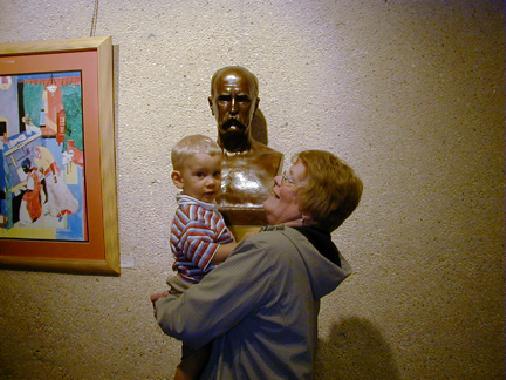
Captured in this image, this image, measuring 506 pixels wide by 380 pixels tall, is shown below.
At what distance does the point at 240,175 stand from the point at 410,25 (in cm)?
118

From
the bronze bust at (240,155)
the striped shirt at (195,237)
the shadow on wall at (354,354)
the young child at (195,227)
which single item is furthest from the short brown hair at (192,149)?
the shadow on wall at (354,354)

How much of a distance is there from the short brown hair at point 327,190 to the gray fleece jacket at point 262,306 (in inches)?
3.8

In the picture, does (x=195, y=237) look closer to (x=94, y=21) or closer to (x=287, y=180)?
(x=287, y=180)

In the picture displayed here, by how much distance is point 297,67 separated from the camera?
6.08ft

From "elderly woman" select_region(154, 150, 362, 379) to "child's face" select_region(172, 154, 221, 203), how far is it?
0.35 meters

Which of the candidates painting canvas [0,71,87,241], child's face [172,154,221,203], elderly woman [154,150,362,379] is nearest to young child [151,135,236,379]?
child's face [172,154,221,203]

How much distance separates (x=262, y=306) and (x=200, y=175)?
0.54 metres

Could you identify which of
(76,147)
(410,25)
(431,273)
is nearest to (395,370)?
(431,273)

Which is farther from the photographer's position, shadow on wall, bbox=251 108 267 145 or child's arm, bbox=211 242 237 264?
shadow on wall, bbox=251 108 267 145

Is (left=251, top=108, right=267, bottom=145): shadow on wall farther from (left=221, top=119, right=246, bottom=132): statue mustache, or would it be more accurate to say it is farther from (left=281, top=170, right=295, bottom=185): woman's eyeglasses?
(left=281, top=170, right=295, bottom=185): woman's eyeglasses

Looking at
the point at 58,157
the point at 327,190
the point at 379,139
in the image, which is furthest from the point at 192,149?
the point at 58,157

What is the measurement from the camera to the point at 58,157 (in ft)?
6.51

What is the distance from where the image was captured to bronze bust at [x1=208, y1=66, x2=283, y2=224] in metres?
1.48

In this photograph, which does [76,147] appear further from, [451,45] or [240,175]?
[451,45]
